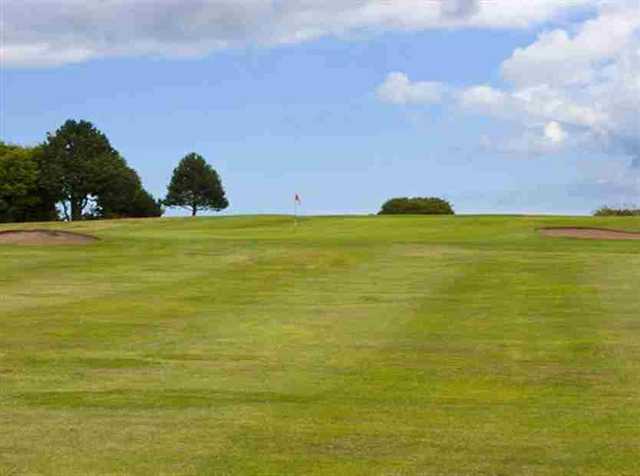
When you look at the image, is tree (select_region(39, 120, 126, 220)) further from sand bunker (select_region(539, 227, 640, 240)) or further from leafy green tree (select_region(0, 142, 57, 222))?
sand bunker (select_region(539, 227, 640, 240))

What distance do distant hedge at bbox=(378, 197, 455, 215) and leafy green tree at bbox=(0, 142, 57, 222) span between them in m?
38.4

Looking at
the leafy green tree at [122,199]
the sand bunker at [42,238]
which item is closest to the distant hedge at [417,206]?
the leafy green tree at [122,199]

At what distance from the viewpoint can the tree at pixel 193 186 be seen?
116250mm

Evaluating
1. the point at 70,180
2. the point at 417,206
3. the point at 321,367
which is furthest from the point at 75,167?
the point at 321,367

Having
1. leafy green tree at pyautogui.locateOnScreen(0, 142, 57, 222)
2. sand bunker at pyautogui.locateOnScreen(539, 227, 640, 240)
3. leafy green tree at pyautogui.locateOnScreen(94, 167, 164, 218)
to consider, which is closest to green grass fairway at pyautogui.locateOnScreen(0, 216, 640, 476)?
sand bunker at pyautogui.locateOnScreen(539, 227, 640, 240)

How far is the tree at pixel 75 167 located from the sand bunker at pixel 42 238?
7170 cm

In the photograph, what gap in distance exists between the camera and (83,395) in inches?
424

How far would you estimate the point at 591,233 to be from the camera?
35.5m

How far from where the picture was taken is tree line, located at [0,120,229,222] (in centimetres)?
10156

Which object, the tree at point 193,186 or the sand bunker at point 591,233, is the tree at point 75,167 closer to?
the tree at point 193,186

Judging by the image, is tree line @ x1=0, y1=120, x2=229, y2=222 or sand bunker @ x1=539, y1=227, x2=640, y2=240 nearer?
sand bunker @ x1=539, y1=227, x2=640, y2=240

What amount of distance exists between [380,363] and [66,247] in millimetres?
19161

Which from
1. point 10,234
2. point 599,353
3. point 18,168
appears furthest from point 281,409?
point 18,168

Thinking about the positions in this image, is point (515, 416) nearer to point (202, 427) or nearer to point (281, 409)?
point (281, 409)
